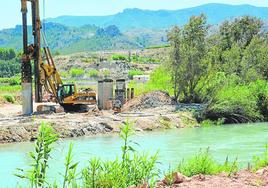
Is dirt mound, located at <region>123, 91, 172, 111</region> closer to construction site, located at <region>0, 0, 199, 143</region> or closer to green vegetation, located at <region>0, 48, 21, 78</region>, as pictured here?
construction site, located at <region>0, 0, 199, 143</region>

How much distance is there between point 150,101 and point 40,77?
8169mm

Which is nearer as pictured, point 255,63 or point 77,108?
point 77,108

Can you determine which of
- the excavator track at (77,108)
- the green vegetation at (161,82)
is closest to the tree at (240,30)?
the green vegetation at (161,82)

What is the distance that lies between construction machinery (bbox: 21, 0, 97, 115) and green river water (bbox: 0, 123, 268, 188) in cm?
Answer: 851

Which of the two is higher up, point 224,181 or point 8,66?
point 224,181

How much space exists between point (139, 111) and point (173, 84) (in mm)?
5512

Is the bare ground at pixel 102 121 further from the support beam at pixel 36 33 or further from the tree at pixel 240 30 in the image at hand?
the tree at pixel 240 30

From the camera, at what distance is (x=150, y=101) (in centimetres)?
4300

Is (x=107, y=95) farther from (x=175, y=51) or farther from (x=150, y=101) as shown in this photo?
(x=175, y=51)

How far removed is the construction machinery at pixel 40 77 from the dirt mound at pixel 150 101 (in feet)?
10.2

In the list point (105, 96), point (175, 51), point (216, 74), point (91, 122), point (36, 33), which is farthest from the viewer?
point (175, 51)

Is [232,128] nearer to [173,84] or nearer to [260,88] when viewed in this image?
[260,88]

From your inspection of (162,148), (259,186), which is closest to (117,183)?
(259,186)

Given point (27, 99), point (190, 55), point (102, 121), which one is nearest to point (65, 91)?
point (27, 99)
